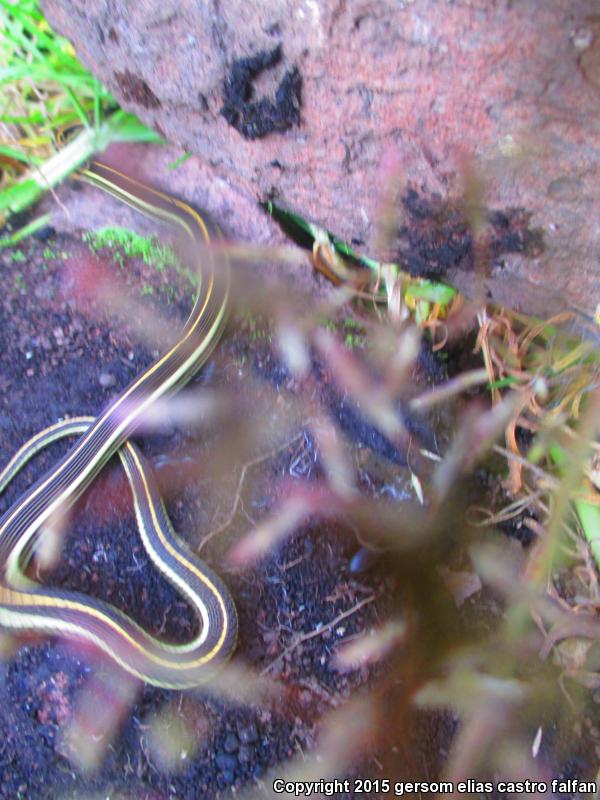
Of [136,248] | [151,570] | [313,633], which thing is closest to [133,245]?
[136,248]

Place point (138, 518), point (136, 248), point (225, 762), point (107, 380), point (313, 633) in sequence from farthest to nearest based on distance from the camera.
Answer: point (136, 248) < point (107, 380) < point (138, 518) < point (313, 633) < point (225, 762)

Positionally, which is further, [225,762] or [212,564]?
[212,564]

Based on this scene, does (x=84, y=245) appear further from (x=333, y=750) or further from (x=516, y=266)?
(x=333, y=750)

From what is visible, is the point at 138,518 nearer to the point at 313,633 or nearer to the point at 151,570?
the point at 151,570

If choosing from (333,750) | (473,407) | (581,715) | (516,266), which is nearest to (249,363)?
(473,407)

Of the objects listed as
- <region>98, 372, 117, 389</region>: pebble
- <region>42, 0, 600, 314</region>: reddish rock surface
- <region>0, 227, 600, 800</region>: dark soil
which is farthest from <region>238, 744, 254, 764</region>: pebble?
<region>42, 0, 600, 314</region>: reddish rock surface
